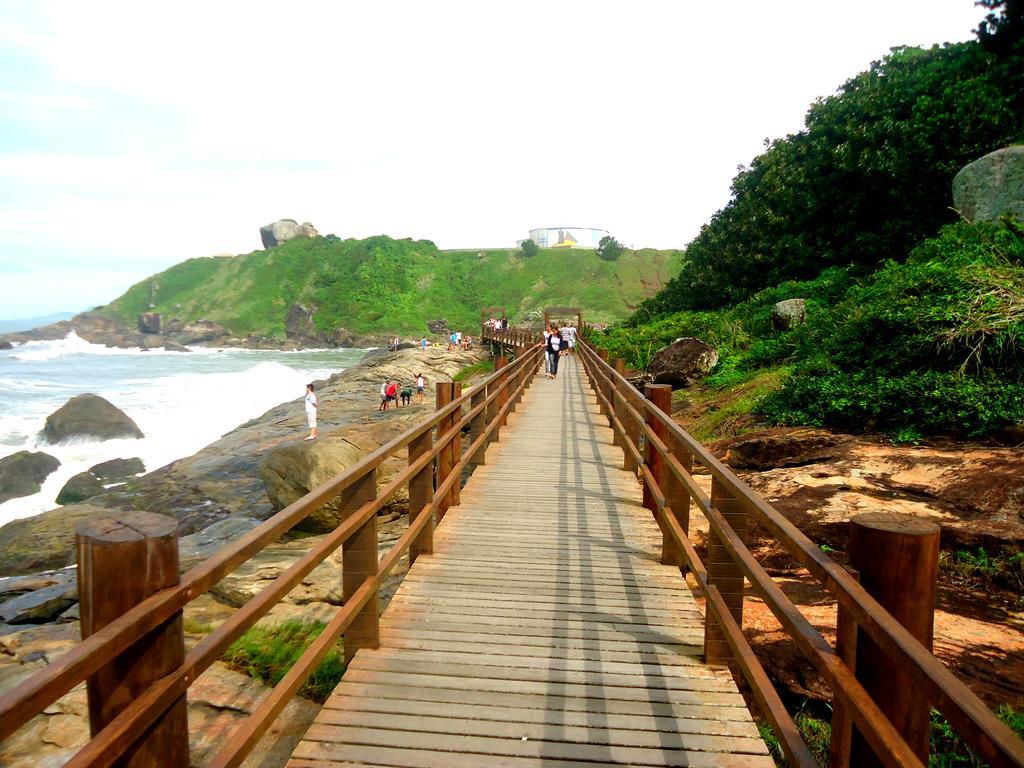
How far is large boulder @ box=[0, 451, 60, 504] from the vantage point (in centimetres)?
1919

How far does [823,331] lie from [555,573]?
29.5 ft

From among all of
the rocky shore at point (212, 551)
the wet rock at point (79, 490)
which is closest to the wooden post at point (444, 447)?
the rocky shore at point (212, 551)

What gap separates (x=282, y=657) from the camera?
439 centimetres

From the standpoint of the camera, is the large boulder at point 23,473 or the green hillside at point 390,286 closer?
the large boulder at point 23,473

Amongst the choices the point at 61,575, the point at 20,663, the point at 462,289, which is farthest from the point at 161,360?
the point at 20,663

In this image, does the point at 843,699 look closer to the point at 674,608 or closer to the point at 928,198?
the point at 674,608

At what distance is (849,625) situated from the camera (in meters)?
1.85

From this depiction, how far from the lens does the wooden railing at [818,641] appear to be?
1.28 metres

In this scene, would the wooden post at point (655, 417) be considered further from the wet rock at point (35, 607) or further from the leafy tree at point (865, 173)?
the leafy tree at point (865, 173)

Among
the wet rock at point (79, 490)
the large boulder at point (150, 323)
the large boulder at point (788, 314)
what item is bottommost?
the wet rock at point (79, 490)

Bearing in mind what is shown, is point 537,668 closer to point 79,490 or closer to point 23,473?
point 79,490

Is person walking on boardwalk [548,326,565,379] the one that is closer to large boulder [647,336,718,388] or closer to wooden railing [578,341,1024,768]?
large boulder [647,336,718,388]

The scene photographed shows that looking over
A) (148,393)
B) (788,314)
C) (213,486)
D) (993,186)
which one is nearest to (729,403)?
(788,314)

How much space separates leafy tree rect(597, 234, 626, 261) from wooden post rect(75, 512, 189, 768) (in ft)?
367
